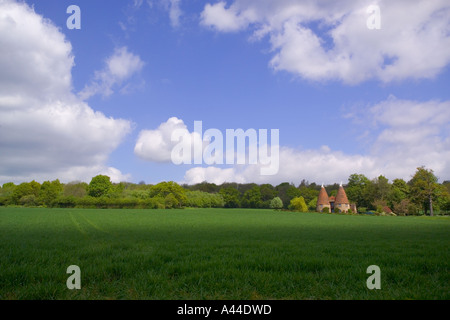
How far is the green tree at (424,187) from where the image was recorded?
70.6 m

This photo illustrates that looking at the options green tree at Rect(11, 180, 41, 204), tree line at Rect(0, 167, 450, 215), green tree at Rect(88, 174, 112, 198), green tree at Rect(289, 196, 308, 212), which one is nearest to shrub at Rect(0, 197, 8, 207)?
tree line at Rect(0, 167, 450, 215)

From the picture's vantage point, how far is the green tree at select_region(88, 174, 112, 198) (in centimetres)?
9819

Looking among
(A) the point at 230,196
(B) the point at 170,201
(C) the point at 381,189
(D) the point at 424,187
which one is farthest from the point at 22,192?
(D) the point at 424,187

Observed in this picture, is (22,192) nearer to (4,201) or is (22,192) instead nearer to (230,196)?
(4,201)

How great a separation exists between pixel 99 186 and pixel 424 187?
9667cm

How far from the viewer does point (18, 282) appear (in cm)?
585

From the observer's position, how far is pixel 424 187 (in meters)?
71.6

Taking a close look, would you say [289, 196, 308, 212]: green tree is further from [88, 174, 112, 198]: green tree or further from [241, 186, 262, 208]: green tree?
A: [88, 174, 112, 198]: green tree

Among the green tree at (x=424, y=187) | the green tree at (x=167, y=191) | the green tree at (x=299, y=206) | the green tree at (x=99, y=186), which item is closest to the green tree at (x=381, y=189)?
the green tree at (x=424, y=187)

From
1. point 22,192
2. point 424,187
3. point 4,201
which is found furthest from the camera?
point 22,192
